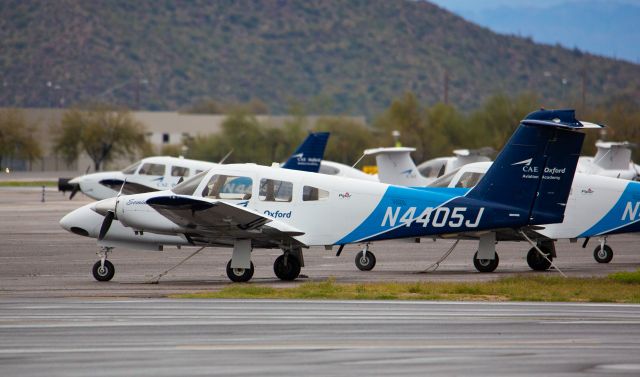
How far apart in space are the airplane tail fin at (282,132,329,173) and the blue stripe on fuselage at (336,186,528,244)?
16453 mm

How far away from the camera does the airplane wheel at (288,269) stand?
21.5 metres

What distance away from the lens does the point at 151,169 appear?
41.0m

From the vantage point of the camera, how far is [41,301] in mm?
17547

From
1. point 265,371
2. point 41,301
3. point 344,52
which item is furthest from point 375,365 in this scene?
point 344,52

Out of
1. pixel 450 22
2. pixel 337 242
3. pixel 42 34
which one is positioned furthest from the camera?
pixel 450 22

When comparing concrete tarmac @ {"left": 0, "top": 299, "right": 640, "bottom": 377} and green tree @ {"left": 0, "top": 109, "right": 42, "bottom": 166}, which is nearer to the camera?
concrete tarmac @ {"left": 0, "top": 299, "right": 640, "bottom": 377}

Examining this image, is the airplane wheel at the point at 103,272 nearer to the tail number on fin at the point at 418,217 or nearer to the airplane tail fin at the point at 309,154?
the tail number on fin at the point at 418,217

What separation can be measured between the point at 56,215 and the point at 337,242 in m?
24.2

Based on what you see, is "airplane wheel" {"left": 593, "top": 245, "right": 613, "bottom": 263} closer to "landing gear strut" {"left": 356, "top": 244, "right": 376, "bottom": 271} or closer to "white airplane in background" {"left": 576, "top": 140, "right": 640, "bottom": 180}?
"landing gear strut" {"left": 356, "top": 244, "right": 376, "bottom": 271}

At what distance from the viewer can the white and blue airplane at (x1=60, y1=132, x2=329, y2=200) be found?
37.8 meters

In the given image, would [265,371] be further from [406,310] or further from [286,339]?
[406,310]

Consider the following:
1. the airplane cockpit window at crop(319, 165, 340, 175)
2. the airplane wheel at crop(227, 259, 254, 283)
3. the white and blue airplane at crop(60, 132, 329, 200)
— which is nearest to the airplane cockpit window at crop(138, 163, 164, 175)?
the white and blue airplane at crop(60, 132, 329, 200)

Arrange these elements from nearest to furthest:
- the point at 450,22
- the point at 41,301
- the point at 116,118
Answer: the point at 41,301
the point at 116,118
the point at 450,22

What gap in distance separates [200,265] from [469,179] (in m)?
6.14
